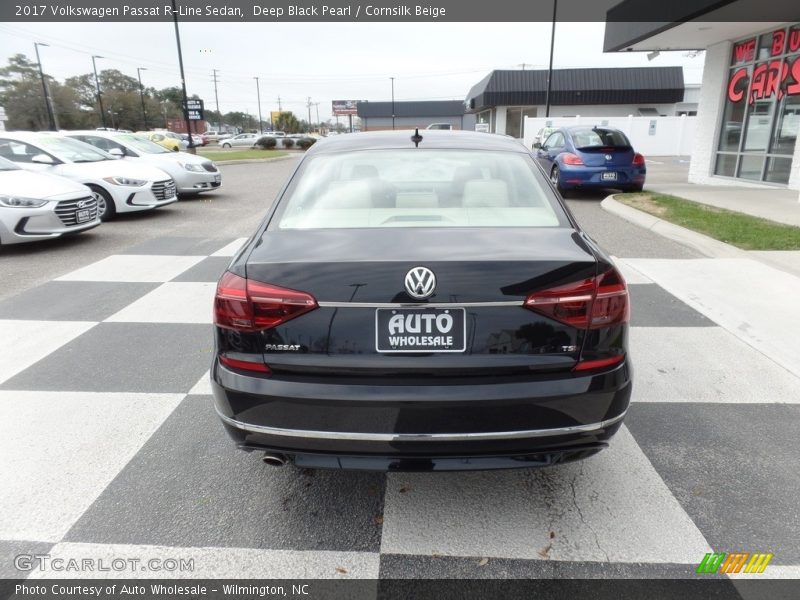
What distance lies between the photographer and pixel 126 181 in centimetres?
994

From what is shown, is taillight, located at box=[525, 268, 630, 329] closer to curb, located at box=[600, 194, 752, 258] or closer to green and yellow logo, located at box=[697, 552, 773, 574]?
green and yellow logo, located at box=[697, 552, 773, 574]

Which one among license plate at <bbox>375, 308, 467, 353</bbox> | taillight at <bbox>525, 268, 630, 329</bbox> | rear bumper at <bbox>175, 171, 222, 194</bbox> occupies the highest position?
taillight at <bbox>525, 268, 630, 329</bbox>

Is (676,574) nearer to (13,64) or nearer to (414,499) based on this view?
(414,499)

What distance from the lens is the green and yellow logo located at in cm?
216

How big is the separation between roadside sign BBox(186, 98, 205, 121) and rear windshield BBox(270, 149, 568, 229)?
24.4m

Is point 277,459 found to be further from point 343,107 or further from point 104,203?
point 343,107

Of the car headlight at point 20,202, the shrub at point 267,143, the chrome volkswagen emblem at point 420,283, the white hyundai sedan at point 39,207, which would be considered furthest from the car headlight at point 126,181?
the shrub at point 267,143

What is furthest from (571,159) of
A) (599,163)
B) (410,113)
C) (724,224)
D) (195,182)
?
(410,113)

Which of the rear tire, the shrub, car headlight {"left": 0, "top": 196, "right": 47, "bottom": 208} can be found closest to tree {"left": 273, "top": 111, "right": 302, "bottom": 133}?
the shrub

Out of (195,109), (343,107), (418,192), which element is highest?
(343,107)

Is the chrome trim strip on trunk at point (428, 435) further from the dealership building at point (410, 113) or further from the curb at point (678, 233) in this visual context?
the dealership building at point (410, 113)

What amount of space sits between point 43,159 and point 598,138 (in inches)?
434

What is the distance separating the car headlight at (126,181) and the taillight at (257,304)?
8971 millimetres

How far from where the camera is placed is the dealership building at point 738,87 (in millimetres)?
12422
